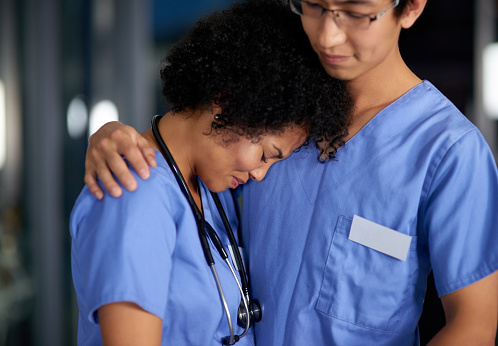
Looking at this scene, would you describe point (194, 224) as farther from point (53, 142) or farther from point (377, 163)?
point (53, 142)

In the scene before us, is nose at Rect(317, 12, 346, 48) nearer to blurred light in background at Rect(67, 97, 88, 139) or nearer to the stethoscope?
the stethoscope

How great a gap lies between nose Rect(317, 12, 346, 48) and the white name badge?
0.40 metres

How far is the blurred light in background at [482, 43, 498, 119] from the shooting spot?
3.46m

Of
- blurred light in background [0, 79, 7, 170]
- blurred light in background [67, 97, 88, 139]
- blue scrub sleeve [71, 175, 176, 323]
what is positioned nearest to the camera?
blue scrub sleeve [71, 175, 176, 323]

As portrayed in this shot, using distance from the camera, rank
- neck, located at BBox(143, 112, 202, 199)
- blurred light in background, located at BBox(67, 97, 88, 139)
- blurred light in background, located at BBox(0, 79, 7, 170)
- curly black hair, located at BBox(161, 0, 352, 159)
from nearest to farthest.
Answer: curly black hair, located at BBox(161, 0, 352, 159)
neck, located at BBox(143, 112, 202, 199)
blurred light in background, located at BBox(0, 79, 7, 170)
blurred light in background, located at BBox(67, 97, 88, 139)

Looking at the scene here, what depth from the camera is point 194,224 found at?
1171 millimetres

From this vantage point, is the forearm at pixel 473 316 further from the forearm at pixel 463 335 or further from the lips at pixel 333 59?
the lips at pixel 333 59

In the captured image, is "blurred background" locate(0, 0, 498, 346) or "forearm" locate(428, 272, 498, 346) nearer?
"forearm" locate(428, 272, 498, 346)

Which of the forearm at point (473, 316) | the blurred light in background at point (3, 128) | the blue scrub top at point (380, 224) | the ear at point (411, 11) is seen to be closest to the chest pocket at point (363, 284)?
the blue scrub top at point (380, 224)

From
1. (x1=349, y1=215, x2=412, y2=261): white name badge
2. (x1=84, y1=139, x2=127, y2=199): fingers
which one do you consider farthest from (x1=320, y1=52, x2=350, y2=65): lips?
(x1=84, y1=139, x2=127, y2=199): fingers

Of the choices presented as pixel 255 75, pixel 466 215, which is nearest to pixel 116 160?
pixel 255 75

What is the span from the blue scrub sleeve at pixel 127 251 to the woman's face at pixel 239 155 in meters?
0.20

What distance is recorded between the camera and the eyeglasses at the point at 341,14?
1.05 metres

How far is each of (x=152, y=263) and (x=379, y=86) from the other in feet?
2.26
